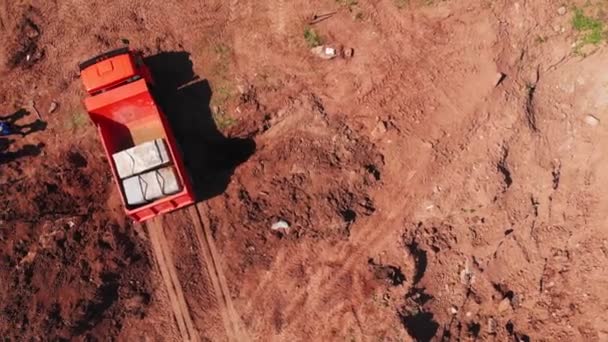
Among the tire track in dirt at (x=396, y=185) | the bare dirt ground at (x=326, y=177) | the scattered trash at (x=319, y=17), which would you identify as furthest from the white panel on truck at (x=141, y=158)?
the scattered trash at (x=319, y=17)


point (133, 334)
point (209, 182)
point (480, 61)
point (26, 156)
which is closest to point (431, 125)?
point (480, 61)

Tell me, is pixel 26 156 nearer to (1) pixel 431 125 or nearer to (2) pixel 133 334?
(2) pixel 133 334

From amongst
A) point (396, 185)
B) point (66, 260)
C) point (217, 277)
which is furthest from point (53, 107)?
point (396, 185)

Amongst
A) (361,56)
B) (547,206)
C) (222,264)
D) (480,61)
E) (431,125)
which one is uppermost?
(361,56)

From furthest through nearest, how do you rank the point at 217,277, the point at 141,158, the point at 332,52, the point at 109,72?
the point at 332,52
the point at 217,277
the point at 109,72
the point at 141,158

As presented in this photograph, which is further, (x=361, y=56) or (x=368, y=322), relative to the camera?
(x=361, y=56)

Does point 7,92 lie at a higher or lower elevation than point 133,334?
higher

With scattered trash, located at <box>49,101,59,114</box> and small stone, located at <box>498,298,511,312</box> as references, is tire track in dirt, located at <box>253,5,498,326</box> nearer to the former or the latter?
small stone, located at <box>498,298,511,312</box>

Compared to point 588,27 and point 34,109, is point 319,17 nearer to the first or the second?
point 588,27
